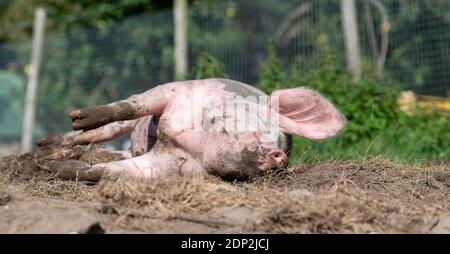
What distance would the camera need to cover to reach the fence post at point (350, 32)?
7.34 metres

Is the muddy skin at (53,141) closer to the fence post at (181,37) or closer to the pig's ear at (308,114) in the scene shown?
the pig's ear at (308,114)

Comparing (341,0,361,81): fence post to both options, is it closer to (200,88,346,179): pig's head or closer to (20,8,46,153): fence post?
(200,88,346,179): pig's head

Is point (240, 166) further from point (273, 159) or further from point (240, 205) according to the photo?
point (240, 205)

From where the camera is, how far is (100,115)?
12.9 feet

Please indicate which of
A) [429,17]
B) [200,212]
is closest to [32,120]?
[429,17]

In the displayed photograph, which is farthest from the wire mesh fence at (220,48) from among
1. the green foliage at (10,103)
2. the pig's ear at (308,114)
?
the pig's ear at (308,114)

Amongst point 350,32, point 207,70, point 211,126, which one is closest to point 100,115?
point 211,126

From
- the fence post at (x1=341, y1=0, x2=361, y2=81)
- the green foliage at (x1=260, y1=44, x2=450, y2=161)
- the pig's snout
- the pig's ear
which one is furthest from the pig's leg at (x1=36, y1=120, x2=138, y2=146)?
the fence post at (x1=341, y1=0, x2=361, y2=81)

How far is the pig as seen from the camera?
369cm

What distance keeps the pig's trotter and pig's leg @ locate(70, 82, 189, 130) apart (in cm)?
24

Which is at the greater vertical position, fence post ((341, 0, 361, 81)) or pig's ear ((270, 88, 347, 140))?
fence post ((341, 0, 361, 81))

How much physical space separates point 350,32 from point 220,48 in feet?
5.42

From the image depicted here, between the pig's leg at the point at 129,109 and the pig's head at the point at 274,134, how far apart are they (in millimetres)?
573
